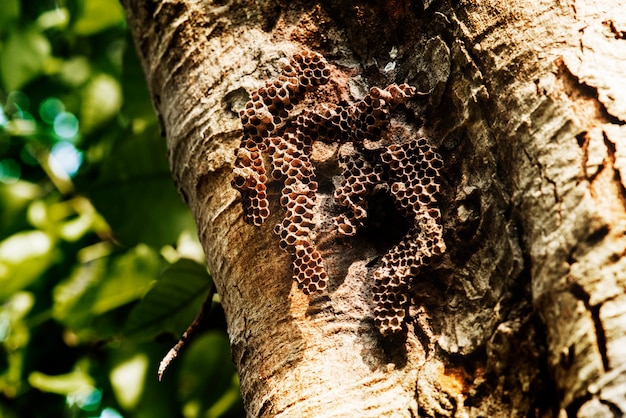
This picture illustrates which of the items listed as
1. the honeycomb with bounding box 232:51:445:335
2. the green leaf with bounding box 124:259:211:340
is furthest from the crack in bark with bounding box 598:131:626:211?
the green leaf with bounding box 124:259:211:340

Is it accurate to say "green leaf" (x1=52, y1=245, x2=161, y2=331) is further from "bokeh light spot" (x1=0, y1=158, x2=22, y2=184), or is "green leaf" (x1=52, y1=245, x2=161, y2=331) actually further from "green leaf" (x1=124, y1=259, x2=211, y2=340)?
"bokeh light spot" (x1=0, y1=158, x2=22, y2=184)

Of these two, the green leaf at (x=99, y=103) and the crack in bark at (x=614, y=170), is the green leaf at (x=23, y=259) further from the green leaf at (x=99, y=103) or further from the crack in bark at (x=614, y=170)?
the crack in bark at (x=614, y=170)

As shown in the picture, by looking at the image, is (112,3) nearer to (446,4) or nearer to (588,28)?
(446,4)

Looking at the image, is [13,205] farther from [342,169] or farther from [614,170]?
[614,170]

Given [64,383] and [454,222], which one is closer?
[454,222]

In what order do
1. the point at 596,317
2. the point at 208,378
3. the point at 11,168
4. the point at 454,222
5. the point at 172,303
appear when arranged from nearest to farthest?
the point at 596,317 → the point at 454,222 → the point at 172,303 → the point at 208,378 → the point at 11,168

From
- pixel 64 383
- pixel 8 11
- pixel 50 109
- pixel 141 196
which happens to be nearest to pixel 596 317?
pixel 141 196

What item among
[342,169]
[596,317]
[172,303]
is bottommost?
[172,303]
